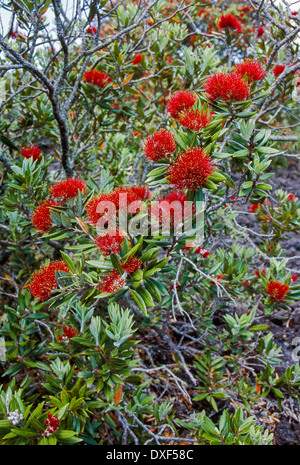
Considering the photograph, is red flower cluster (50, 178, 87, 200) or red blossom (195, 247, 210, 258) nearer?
red flower cluster (50, 178, 87, 200)

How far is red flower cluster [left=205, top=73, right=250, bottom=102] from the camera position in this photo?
102cm

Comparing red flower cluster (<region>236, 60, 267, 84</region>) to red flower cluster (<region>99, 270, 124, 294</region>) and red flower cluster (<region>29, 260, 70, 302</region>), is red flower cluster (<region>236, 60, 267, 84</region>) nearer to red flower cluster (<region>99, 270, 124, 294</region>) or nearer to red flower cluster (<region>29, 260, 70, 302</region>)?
red flower cluster (<region>99, 270, 124, 294</region>)

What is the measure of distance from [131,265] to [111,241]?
0.10 m

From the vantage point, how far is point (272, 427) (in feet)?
5.61

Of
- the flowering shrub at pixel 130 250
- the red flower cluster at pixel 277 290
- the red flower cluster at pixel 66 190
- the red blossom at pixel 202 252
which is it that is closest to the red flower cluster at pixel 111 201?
the flowering shrub at pixel 130 250

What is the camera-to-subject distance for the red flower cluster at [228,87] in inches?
40.2

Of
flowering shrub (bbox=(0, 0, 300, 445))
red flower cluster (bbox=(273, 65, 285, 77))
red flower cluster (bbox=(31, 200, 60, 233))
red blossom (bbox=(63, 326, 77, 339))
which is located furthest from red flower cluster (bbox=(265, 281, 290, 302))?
red flower cluster (bbox=(273, 65, 285, 77))

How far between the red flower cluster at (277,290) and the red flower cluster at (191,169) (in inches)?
32.7

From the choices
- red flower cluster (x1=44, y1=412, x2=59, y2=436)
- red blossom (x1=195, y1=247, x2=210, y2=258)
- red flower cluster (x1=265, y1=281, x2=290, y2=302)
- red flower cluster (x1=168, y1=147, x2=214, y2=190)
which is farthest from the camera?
red blossom (x1=195, y1=247, x2=210, y2=258)

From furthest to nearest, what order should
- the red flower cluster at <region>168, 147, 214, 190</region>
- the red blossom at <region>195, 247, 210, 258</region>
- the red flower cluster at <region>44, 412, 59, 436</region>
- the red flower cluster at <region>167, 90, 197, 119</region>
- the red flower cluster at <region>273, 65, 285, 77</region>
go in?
the red flower cluster at <region>273, 65, 285, 77</region> → the red blossom at <region>195, 247, 210, 258</region> → the red flower cluster at <region>167, 90, 197, 119</region> → the red flower cluster at <region>44, 412, 59, 436</region> → the red flower cluster at <region>168, 147, 214, 190</region>

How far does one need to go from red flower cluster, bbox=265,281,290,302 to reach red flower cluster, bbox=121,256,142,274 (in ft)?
2.74

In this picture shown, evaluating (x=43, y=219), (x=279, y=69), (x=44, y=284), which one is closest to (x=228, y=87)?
(x=43, y=219)
